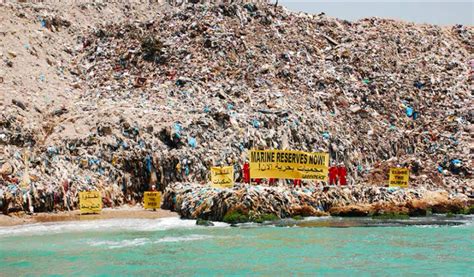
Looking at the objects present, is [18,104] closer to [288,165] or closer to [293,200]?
[288,165]

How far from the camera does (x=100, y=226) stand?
19641 mm

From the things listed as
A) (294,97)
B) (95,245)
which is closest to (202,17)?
(294,97)

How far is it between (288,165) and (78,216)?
6.72 metres

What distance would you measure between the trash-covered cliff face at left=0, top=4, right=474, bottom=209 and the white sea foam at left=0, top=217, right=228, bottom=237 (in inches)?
75.4

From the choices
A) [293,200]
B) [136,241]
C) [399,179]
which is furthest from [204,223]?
[399,179]

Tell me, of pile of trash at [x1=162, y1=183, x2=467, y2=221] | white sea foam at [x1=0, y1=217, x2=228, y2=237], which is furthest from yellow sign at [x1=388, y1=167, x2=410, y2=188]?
white sea foam at [x1=0, y1=217, x2=228, y2=237]

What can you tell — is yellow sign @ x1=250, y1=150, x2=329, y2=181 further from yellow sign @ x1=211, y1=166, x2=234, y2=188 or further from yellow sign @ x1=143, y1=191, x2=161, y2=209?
yellow sign @ x1=143, y1=191, x2=161, y2=209

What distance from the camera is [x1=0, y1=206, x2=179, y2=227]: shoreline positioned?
66.3 ft

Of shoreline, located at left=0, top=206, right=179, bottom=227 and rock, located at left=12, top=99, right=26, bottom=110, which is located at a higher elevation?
rock, located at left=12, top=99, right=26, bottom=110

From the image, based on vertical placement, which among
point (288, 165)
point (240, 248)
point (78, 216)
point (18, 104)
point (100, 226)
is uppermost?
point (18, 104)

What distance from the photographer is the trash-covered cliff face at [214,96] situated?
79.5ft

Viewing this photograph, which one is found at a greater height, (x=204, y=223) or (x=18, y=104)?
(x=18, y=104)

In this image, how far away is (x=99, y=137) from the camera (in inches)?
960

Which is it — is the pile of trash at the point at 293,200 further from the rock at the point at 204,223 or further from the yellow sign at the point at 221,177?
the rock at the point at 204,223
